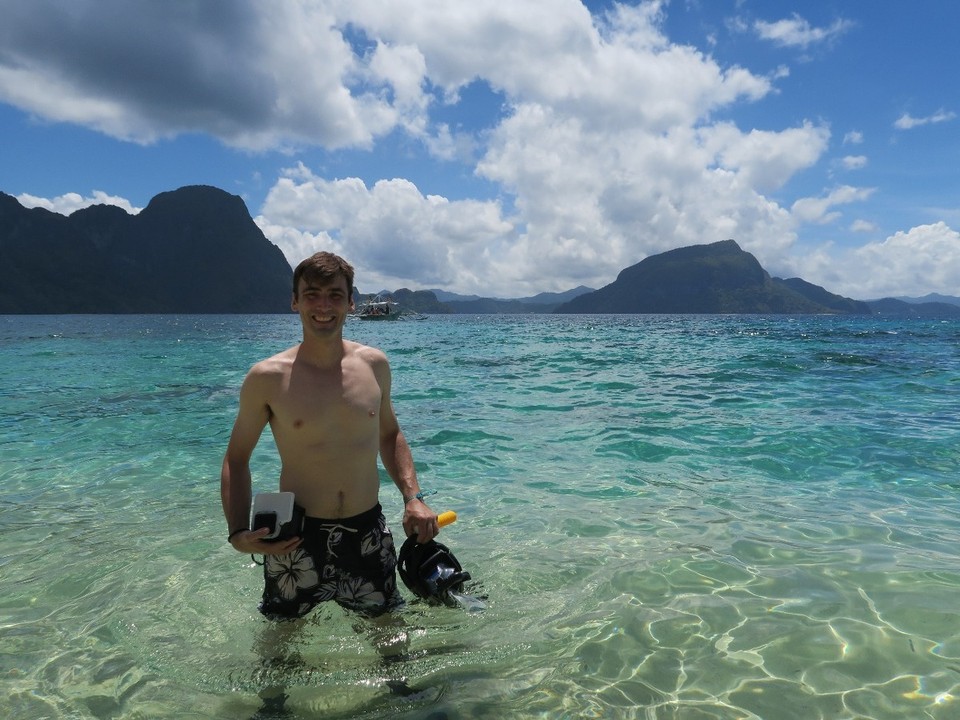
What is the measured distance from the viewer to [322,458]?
3186 mm

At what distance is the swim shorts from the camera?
3.17 metres

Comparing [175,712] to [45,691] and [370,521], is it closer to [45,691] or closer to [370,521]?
[45,691]

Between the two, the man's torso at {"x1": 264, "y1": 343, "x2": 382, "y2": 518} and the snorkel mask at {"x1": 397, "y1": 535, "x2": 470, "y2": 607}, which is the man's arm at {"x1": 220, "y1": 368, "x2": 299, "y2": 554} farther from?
the snorkel mask at {"x1": 397, "y1": 535, "x2": 470, "y2": 607}

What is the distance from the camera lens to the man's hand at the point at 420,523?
324cm

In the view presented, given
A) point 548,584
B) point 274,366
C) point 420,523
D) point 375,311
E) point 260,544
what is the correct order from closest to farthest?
point 260,544 < point 274,366 < point 420,523 < point 548,584 < point 375,311

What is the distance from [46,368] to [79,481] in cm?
1862

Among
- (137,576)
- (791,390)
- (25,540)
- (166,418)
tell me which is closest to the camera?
(137,576)

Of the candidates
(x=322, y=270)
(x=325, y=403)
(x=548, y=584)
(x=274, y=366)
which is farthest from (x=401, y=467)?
(x=548, y=584)

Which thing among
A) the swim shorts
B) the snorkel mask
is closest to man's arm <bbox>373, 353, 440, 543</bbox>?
the snorkel mask

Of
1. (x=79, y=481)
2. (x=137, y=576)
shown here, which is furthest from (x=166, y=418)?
(x=137, y=576)

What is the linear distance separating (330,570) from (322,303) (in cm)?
146

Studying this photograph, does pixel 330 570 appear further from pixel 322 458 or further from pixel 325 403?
pixel 325 403

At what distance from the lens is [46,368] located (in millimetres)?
22219

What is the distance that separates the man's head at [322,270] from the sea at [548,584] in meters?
2.03
